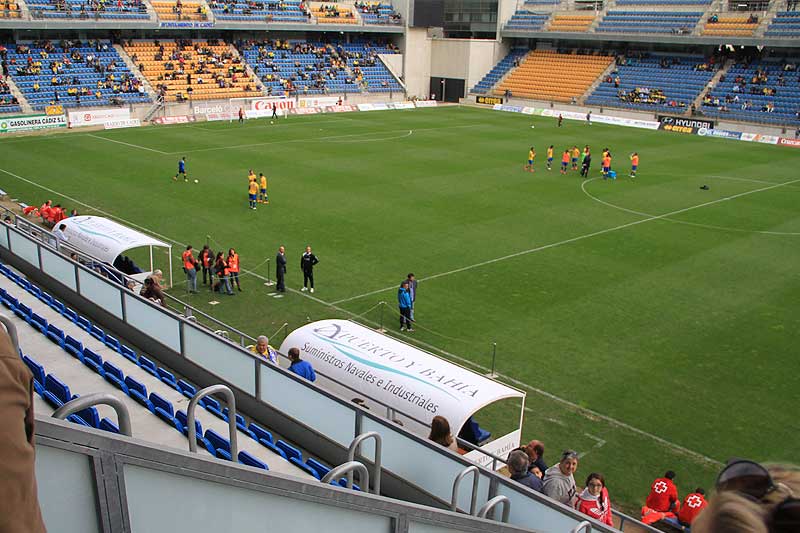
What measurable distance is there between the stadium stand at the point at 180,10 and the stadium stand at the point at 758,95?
148ft

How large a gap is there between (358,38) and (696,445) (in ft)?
238

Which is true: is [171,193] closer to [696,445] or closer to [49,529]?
[696,445]

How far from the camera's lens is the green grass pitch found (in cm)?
1475

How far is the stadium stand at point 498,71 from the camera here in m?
76.7

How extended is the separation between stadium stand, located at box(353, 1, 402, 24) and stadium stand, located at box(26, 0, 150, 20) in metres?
24.5

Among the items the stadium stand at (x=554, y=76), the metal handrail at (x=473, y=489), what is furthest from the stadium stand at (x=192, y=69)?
the metal handrail at (x=473, y=489)

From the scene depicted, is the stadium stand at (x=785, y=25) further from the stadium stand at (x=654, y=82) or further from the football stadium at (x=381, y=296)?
the stadium stand at (x=654, y=82)

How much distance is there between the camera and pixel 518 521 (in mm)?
7707

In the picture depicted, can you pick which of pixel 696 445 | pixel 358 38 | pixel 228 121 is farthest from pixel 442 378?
pixel 358 38

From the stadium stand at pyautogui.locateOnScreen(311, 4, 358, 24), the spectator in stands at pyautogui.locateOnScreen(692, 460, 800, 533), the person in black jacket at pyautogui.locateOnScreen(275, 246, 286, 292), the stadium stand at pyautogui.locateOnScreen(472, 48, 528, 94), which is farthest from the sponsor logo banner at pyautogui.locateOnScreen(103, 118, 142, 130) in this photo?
the spectator in stands at pyautogui.locateOnScreen(692, 460, 800, 533)

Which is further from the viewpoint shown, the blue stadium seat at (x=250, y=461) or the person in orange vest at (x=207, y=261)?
the person in orange vest at (x=207, y=261)

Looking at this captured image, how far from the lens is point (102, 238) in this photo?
20031 millimetres

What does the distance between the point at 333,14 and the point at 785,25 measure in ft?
139

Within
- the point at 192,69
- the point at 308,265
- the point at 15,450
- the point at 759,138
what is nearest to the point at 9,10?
the point at 192,69
